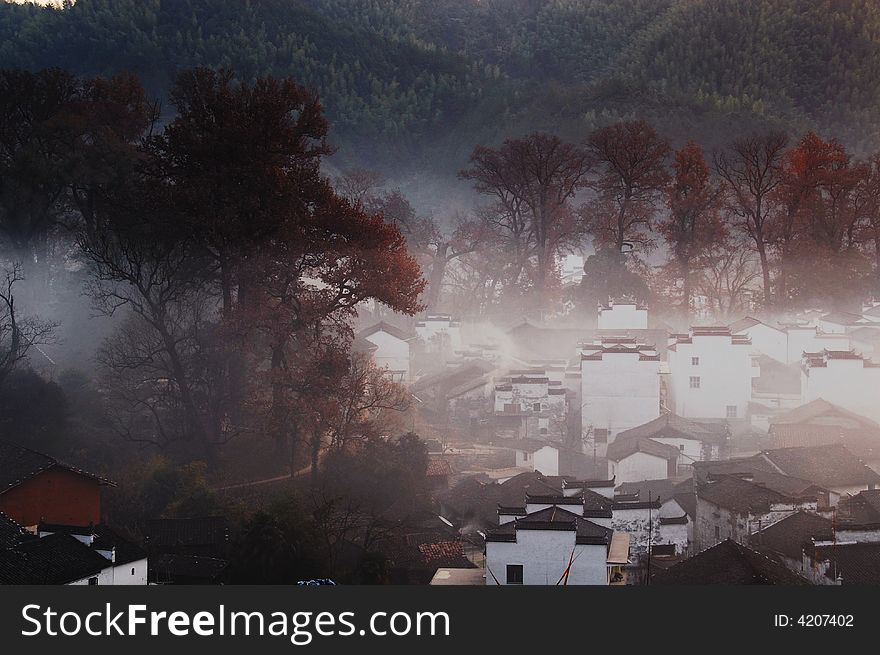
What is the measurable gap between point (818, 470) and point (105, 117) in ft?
28.3

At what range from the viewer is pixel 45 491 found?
331 inches

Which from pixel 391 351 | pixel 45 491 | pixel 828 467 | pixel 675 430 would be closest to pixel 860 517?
pixel 828 467

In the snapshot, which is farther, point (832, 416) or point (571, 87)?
point (571, 87)

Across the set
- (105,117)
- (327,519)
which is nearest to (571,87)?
(105,117)

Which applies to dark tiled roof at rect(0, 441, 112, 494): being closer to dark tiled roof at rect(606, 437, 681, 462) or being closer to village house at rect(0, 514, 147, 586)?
village house at rect(0, 514, 147, 586)

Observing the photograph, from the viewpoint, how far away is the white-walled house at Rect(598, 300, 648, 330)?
15133mm

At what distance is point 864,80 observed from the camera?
21.0 metres

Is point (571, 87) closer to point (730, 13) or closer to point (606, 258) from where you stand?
point (730, 13)

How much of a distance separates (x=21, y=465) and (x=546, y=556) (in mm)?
3978

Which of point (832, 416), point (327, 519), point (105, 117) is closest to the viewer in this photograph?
point (327, 519)

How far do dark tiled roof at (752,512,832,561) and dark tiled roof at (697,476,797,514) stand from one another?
20cm

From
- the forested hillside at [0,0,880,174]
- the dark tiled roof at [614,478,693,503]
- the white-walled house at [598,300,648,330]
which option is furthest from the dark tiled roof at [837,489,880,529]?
the forested hillside at [0,0,880,174]

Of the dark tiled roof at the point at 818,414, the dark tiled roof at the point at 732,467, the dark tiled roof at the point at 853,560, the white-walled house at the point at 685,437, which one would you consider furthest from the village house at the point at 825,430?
the dark tiled roof at the point at 853,560

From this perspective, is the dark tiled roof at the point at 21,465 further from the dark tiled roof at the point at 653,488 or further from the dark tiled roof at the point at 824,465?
the dark tiled roof at the point at 824,465
